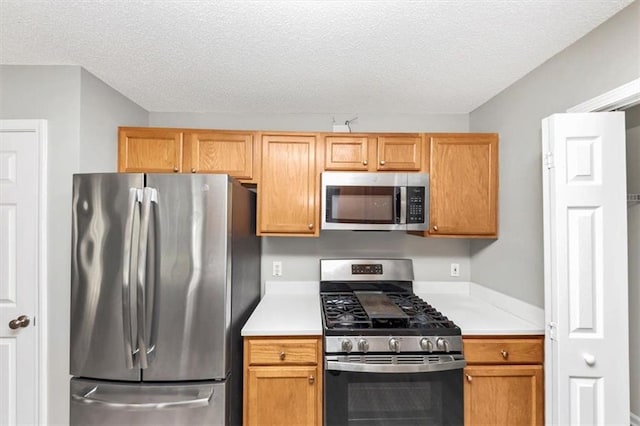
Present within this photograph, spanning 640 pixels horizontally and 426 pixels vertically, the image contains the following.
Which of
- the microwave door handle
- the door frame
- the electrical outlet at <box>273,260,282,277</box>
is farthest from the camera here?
the electrical outlet at <box>273,260,282,277</box>

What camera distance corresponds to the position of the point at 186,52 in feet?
5.49

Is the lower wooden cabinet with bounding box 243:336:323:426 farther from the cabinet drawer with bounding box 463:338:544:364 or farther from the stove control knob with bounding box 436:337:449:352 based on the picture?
the cabinet drawer with bounding box 463:338:544:364

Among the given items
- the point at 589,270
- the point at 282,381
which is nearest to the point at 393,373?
the point at 282,381

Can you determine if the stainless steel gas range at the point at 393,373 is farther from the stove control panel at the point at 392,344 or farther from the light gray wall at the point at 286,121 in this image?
the light gray wall at the point at 286,121

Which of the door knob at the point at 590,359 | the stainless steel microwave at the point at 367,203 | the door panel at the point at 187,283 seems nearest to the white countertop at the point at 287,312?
the door panel at the point at 187,283

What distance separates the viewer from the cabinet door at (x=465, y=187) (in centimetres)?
223

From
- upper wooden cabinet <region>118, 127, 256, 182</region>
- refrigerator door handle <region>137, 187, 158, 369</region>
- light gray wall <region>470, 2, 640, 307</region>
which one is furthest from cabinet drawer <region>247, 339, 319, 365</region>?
light gray wall <region>470, 2, 640, 307</region>

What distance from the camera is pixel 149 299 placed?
1.56m

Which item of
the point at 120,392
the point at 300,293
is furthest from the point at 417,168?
the point at 120,392

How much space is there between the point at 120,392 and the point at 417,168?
89.8 inches

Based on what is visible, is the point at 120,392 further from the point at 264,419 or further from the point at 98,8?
the point at 98,8

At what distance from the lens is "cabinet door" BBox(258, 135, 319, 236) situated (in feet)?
7.37

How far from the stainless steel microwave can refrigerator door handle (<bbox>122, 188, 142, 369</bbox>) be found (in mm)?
1166

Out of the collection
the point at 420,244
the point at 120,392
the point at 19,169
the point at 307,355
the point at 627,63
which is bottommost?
the point at 120,392
